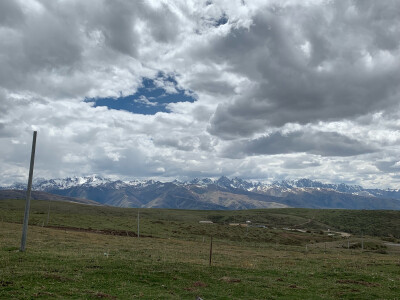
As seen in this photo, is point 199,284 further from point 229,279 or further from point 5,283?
point 5,283

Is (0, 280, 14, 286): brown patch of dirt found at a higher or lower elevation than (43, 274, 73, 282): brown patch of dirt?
higher

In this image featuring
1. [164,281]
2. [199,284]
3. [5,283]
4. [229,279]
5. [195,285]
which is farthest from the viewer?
[229,279]

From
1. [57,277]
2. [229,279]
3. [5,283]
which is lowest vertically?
[229,279]

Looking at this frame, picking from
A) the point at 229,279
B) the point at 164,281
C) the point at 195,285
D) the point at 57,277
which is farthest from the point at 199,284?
the point at 57,277

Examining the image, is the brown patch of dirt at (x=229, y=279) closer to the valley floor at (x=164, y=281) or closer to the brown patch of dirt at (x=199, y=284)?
the valley floor at (x=164, y=281)

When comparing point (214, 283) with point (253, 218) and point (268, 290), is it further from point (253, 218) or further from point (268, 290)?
point (253, 218)

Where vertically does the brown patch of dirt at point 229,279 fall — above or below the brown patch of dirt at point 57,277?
below

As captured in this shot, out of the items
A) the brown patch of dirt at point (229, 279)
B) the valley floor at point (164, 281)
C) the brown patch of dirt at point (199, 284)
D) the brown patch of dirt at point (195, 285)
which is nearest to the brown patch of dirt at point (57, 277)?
the valley floor at point (164, 281)

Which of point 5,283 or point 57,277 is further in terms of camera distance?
point 57,277

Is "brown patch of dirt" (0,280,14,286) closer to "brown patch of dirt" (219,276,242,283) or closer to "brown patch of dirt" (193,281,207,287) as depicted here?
"brown patch of dirt" (193,281,207,287)

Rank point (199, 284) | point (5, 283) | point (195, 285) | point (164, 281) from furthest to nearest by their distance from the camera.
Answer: point (164, 281), point (199, 284), point (195, 285), point (5, 283)

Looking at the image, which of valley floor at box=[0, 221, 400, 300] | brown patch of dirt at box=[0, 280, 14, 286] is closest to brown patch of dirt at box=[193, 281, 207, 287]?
valley floor at box=[0, 221, 400, 300]

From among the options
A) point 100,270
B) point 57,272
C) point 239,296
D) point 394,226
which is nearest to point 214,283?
point 239,296

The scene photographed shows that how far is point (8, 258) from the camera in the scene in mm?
27688
